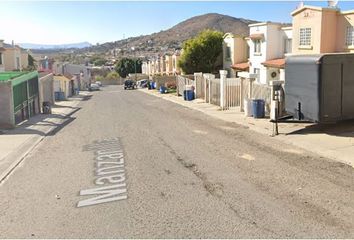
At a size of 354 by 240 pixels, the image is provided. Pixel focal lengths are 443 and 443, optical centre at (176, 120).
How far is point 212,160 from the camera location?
43.0ft

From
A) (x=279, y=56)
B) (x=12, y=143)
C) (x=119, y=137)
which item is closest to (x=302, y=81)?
(x=119, y=137)

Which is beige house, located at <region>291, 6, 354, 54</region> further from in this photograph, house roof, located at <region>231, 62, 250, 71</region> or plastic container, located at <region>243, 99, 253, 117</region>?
house roof, located at <region>231, 62, 250, 71</region>

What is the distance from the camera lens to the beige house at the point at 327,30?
2909 cm

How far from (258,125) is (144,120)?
272 inches

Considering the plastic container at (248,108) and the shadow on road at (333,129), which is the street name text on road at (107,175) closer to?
the shadow on road at (333,129)

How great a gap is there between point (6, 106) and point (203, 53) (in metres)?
34.0

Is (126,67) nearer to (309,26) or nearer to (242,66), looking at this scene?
(242,66)

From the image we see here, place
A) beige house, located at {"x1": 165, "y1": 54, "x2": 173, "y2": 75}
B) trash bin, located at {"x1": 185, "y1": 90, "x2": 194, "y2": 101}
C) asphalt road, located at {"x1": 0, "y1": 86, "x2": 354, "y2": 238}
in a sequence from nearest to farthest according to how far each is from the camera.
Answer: asphalt road, located at {"x1": 0, "y1": 86, "x2": 354, "y2": 238} < trash bin, located at {"x1": 185, "y1": 90, "x2": 194, "y2": 101} < beige house, located at {"x1": 165, "y1": 54, "x2": 173, "y2": 75}

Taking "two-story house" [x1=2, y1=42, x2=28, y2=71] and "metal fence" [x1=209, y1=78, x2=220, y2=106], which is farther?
"two-story house" [x1=2, y1=42, x2=28, y2=71]

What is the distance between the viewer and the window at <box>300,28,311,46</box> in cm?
3119

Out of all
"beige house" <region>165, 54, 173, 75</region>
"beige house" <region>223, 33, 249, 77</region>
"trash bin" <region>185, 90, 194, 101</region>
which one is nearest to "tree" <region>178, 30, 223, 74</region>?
"beige house" <region>223, 33, 249, 77</region>

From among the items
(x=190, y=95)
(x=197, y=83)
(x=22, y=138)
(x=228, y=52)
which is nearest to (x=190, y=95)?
(x=190, y=95)

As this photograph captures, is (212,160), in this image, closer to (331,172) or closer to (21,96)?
(331,172)

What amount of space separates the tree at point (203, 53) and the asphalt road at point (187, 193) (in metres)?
37.7
